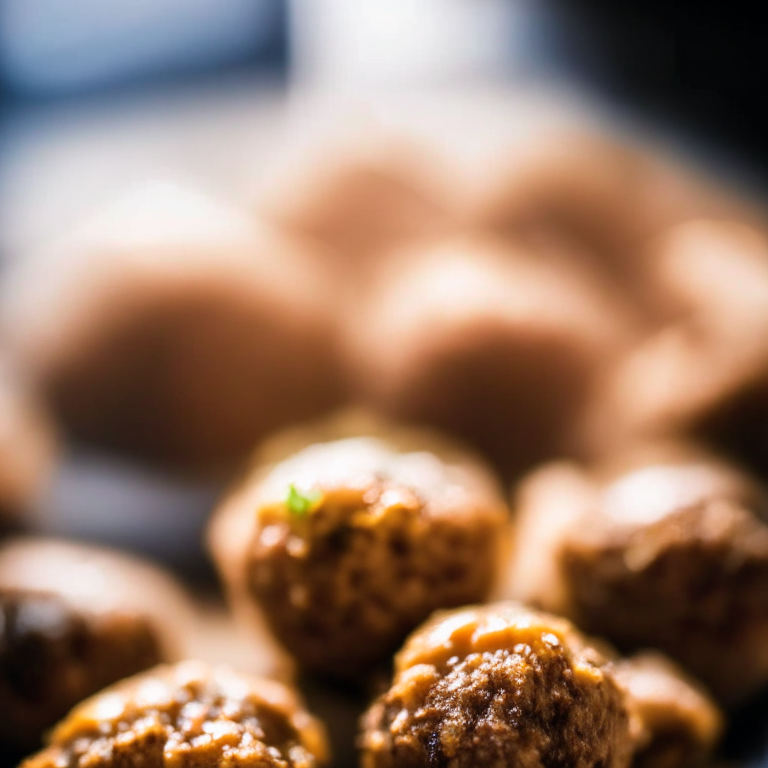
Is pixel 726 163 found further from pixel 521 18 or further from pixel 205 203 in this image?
pixel 205 203

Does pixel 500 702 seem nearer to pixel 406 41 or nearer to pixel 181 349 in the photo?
pixel 181 349

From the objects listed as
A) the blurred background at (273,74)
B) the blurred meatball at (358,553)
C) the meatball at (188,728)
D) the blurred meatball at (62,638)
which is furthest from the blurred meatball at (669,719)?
the blurred background at (273,74)

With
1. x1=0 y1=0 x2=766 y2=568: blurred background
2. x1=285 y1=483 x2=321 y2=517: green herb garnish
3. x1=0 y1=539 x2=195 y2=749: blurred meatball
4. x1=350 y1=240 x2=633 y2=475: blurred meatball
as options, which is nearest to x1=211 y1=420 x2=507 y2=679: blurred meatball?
x1=285 y1=483 x2=321 y2=517: green herb garnish

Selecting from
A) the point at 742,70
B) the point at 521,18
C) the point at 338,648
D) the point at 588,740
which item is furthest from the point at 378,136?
the point at 588,740

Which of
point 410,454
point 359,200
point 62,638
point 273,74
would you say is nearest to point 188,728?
point 62,638

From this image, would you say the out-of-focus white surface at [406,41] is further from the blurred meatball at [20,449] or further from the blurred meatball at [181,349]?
the blurred meatball at [20,449]

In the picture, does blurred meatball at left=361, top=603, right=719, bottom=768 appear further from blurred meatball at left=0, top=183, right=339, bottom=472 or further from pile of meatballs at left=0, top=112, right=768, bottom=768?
blurred meatball at left=0, top=183, right=339, bottom=472

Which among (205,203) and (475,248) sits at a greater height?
(205,203)
